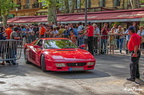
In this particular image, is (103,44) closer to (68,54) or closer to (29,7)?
(68,54)

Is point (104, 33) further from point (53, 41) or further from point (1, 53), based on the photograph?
point (1, 53)

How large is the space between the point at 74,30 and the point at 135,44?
8.55m

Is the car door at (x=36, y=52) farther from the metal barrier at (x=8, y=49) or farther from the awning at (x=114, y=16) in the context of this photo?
the awning at (x=114, y=16)

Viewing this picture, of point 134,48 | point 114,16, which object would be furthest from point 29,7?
point 134,48

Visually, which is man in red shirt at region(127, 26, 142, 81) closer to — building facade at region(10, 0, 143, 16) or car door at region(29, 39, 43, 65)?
car door at region(29, 39, 43, 65)

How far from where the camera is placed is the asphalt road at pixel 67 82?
6.96 meters

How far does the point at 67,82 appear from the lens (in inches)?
317

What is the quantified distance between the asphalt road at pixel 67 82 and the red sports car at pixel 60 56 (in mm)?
277

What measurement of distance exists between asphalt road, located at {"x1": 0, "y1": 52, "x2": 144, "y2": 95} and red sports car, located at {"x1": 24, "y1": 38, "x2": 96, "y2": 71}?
28 cm

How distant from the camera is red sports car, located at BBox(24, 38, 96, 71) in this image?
30.0 ft

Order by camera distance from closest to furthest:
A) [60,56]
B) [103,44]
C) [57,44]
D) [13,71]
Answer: [60,56], [13,71], [57,44], [103,44]

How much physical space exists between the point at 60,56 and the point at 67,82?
4.88 ft

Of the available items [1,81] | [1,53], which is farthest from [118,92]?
[1,53]

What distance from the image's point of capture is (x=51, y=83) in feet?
25.9
